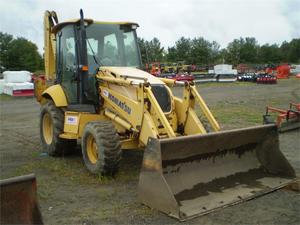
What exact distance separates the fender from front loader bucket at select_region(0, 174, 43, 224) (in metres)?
4.48

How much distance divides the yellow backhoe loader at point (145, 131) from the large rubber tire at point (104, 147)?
0.02 metres

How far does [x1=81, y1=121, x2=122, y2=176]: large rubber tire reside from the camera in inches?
257

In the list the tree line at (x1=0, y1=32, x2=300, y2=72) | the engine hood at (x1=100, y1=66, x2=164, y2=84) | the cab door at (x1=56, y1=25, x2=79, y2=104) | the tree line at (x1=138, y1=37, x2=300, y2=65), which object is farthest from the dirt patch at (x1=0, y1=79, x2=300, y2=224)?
the tree line at (x1=138, y1=37, x2=300, y2=65)

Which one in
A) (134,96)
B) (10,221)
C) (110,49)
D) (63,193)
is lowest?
(63,193)

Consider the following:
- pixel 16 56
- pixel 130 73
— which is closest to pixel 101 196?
pixel 130 73

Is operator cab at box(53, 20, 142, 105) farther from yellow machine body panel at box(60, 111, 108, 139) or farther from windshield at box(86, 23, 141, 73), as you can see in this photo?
yellow machine body panel at box(60, 111, 108, 139)

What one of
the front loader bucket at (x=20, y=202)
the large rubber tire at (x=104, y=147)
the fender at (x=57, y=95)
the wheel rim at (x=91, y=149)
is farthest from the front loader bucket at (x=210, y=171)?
the fender at (x=57, y=95)

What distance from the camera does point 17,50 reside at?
84.4 meters

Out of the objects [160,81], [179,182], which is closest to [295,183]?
[179,182]

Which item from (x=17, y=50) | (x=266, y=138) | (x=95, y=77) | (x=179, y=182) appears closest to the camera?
(x=179, y=182)

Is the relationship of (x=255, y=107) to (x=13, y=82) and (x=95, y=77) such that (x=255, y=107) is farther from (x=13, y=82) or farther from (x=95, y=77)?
(x=13, y=82)

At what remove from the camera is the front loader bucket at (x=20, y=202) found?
13.3 ft

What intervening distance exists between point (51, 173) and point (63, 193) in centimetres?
127

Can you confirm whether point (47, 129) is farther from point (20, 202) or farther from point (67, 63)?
point (20, 202)
